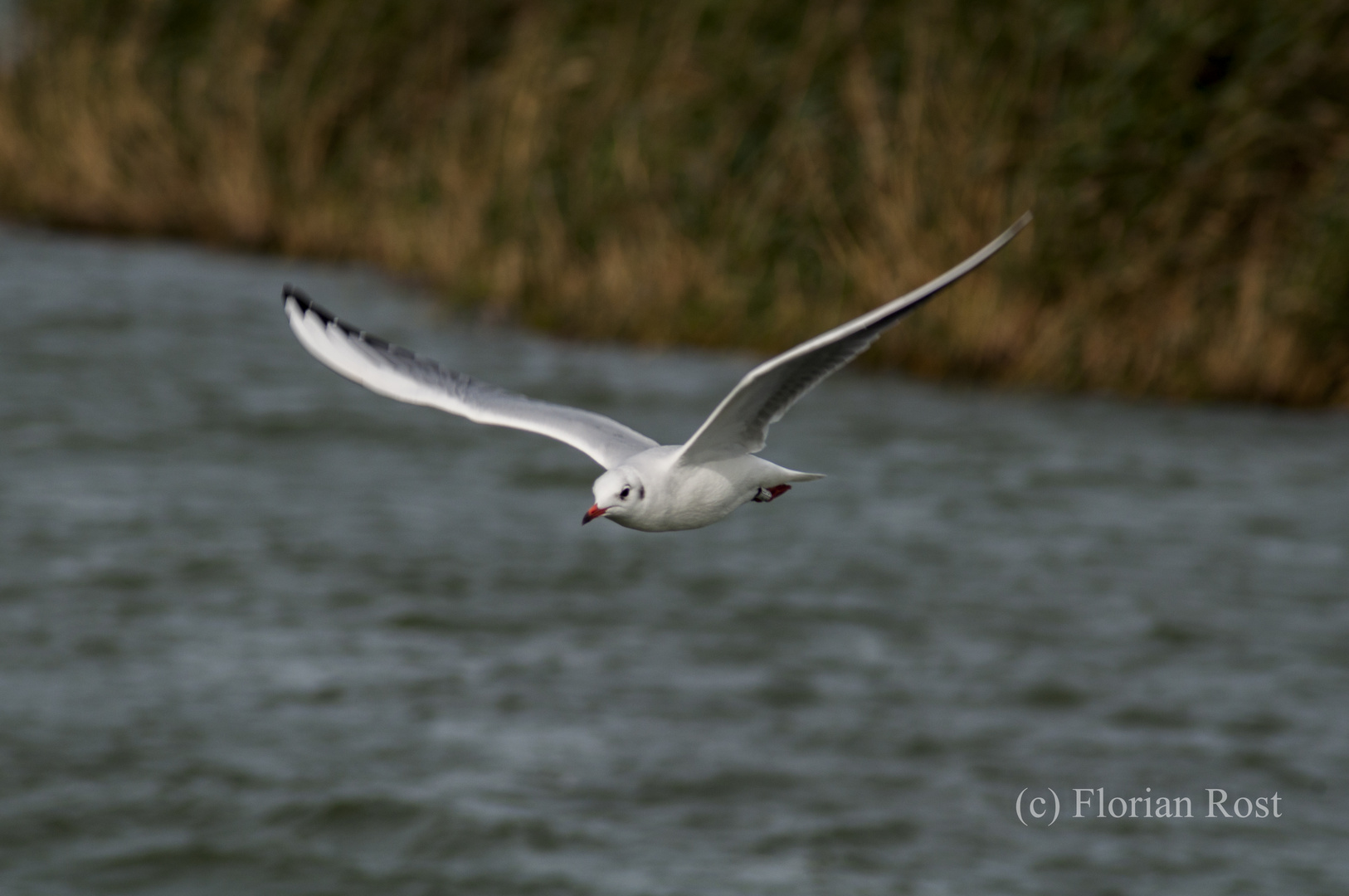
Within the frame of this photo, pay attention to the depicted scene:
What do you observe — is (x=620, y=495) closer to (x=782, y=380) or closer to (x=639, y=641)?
(x=782, y=380)

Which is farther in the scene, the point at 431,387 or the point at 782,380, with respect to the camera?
the point at 431,387

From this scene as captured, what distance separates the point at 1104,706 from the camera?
1709cm

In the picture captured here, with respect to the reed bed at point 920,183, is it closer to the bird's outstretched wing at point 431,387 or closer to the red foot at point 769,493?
the bird's outstretched wing at point 431,387

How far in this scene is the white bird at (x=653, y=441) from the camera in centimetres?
616

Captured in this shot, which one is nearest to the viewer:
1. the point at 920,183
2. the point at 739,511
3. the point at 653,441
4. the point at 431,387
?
the point at 653,441

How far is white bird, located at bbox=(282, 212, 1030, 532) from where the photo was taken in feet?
20.2

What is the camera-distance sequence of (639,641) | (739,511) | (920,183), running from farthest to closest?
(739,511) < (639,641) < (920,183)

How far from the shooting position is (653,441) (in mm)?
6992

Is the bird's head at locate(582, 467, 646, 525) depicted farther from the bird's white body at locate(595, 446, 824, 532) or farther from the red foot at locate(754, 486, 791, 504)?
the red foot at locate(754, 486, 791, 504)

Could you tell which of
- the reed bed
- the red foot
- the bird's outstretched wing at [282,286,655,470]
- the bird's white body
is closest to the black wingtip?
Result: the bird's outstretched wing at [282,286,655,470]

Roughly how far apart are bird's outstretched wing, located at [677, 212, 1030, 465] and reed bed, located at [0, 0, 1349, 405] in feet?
37.0

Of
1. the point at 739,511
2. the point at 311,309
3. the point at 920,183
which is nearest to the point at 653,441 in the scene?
the point at 311,309

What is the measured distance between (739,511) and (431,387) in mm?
15265

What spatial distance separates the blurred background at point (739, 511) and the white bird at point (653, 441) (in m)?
6.90
